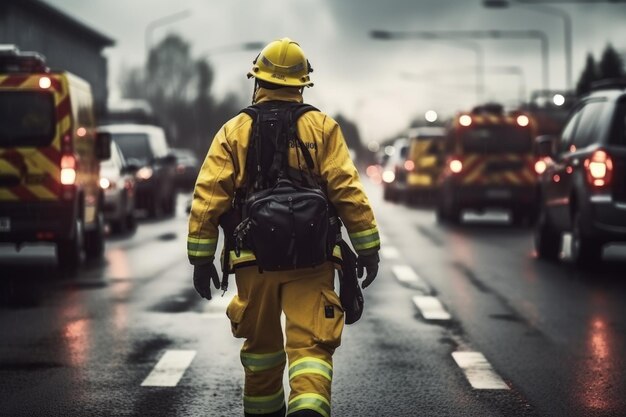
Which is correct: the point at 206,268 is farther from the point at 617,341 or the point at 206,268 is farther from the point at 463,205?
the point at 463,205

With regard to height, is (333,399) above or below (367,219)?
below

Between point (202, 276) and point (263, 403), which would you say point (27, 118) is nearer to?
point (202, 276)

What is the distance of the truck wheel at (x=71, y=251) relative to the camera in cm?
1561

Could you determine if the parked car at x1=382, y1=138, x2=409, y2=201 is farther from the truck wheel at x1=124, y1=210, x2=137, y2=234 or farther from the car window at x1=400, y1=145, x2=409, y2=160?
Answer: the truck wheel at x1=124, y1=210, x2=137, y2=234

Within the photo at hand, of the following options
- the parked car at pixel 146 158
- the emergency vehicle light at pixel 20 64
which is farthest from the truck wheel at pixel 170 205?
the emergency vehicle light at pixel 20 64

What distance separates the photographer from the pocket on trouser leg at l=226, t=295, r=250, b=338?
571cm

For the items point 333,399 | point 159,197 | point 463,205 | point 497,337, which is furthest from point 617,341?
point 159,197

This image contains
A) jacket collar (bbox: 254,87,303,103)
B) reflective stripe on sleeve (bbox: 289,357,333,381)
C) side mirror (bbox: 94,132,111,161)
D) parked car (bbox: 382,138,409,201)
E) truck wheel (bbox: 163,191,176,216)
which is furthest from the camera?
parked car (bbox: 382,138,409,201)

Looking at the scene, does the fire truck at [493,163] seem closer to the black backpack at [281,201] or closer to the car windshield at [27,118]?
the car windshield at [27,118]

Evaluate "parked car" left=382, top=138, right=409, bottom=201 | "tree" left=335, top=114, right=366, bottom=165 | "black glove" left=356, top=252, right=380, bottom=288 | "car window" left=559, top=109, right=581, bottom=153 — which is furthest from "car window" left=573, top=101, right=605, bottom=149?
"tree" left=335, top=114, right=366, bottom=165

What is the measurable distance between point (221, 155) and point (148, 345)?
4.00 m

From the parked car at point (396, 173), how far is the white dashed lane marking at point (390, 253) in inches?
729

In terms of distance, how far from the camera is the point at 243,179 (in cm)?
580

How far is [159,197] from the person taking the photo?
97.3ft
